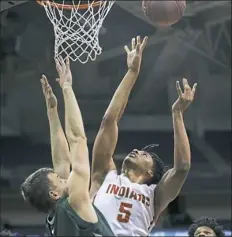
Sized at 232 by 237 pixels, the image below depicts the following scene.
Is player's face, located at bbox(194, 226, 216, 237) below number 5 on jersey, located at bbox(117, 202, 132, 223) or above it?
below

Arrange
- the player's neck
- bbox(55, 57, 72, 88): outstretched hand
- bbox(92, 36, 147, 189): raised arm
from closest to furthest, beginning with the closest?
bbox(55, 57, 72, 88): outstretched hand → the player's neck → bbox(92, 36, 147, 189): raised arm

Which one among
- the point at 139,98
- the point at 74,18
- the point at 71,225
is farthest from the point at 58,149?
the point at 139,98

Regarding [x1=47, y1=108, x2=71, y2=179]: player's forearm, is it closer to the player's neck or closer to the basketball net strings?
the player's neck

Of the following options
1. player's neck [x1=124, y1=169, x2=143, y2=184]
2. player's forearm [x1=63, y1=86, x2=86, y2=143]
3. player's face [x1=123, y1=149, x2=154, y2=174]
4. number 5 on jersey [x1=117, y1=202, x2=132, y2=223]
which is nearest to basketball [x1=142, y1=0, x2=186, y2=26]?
player's face [x1=123, y1=149, x2=154, y2=174]

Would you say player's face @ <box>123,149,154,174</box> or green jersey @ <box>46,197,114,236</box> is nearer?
green jersey @ <box>46,197,114,236</box>

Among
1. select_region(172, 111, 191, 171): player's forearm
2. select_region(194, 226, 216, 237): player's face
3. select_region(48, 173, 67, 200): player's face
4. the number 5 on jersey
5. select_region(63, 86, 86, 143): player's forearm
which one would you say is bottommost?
select_region(194, 226, 216, 237): player's face

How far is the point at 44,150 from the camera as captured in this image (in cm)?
885

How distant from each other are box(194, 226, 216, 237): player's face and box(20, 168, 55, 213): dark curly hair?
1374 mm

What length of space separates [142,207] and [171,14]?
1713mm

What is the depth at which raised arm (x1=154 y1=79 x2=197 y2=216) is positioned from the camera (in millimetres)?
3176

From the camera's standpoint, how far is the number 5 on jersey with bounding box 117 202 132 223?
3.11 metres

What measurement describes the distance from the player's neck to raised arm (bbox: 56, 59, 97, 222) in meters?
0.51

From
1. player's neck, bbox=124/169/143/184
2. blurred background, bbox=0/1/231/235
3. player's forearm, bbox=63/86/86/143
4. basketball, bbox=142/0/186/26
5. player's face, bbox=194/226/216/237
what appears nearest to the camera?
player's forearm, bbox=63/86/86/143

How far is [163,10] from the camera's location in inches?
172
